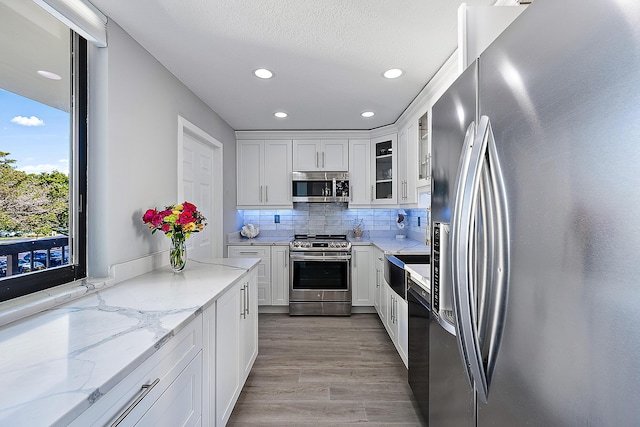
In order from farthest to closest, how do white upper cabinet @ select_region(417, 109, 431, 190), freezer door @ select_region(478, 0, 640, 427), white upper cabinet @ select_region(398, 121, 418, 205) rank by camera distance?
white upper cabinet @ select_region(398, 121, 418, 205)
white upper cabinet @ select_region(417, 109, 431, 190)
freezer door @ select_region(478, 0, 640, 427)

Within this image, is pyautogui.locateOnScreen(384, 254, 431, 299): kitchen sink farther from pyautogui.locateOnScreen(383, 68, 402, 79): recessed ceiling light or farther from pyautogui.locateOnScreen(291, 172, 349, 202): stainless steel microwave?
pyautogui.locateOnScreen(383, 68, 402, 79): recessed ceiling light

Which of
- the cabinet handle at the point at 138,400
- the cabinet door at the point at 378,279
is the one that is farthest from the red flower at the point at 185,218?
the cabinet door at the point at 378,279

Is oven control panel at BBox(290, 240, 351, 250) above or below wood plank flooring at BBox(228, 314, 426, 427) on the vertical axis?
above

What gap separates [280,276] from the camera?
3.83m

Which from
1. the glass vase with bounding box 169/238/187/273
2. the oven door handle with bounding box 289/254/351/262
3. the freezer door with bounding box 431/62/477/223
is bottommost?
the oven door handle with bounding box 289/254/351/262

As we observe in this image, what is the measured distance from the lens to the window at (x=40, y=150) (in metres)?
1.26

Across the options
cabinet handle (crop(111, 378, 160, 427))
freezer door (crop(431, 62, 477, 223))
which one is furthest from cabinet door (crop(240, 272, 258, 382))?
freezer door (crop(431, 62, 477, 223))

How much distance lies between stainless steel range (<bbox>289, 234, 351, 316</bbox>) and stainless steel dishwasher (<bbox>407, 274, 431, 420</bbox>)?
171cm

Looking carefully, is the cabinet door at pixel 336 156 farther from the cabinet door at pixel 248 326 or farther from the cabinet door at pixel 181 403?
the cabinet door at pixel 181 403

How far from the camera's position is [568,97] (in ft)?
1.80

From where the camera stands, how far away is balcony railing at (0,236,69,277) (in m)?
1.25

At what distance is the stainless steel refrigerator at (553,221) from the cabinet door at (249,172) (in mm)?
3397

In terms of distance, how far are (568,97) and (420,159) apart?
2455 mm

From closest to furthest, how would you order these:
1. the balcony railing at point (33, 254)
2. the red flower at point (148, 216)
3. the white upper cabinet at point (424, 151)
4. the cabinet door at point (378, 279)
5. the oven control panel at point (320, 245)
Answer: the balcony railing at point (33, 254), the red flower at point (148, 216), the white upper cabinet at point (424, 151), the cabinet door at point (378, 279), the oven control panel at point (320, 245)
